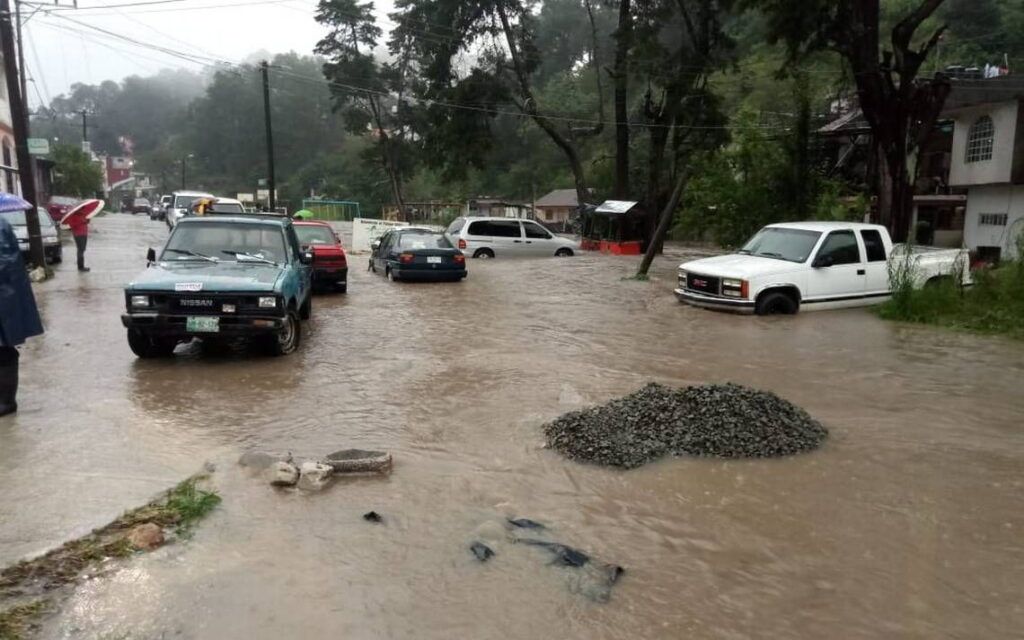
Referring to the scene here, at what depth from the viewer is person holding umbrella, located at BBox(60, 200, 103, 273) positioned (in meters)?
17.6

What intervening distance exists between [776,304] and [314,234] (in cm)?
1011

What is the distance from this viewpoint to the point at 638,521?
506 centimetres

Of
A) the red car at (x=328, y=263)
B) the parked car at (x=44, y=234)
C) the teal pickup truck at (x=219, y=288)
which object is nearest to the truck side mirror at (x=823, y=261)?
the teal pickup truck at (x=219, y=288)

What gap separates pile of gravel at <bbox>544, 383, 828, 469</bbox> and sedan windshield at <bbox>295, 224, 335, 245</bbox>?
1165 centimetres

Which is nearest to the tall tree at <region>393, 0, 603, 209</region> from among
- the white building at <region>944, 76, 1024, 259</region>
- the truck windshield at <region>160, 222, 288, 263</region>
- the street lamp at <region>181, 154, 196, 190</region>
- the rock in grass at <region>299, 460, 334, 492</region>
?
the white building at <region>944, 76, 1024, 259</region>

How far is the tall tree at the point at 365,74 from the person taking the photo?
50.7 metres

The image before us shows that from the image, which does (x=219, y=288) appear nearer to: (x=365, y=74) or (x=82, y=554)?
(x=82, y=554)

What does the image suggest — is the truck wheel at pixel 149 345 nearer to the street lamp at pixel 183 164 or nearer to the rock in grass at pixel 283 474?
the rock in grass at pixel 283 474

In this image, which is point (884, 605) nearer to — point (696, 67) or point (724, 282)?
point (724, 282)

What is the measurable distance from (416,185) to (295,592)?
79542 mm

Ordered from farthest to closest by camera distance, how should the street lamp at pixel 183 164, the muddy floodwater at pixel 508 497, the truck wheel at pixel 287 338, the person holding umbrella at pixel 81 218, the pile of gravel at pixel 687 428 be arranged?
the street lamp at pixel 183 164 < the person holding umbrella at pixel 81 218 < the truck wheel at pixel 287 338 < the pile of gravel at pixel 687 428 < the muddy floodwater at pixel 508 497

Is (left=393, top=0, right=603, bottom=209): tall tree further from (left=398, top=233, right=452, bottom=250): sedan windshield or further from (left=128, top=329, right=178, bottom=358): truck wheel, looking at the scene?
(left=128, top=329, right=178, bottom=358): truck wheel

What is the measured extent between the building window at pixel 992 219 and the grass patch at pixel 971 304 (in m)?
13.1

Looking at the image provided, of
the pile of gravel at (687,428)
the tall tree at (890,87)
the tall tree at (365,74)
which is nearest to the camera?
the pile of gravel at (687,428)
